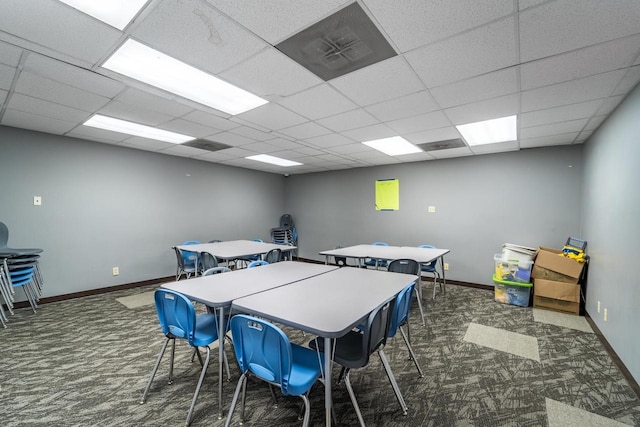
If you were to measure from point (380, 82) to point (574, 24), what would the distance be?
1.27 metres

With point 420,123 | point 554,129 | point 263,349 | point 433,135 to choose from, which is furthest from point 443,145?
point 263,349

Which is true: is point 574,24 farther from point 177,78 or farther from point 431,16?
point 177,78

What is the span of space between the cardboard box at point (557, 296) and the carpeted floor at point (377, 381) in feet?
0.95

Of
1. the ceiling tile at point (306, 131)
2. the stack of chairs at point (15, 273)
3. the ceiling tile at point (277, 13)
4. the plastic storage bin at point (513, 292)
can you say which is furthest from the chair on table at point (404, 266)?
the stack of chairs at point (15, 273)

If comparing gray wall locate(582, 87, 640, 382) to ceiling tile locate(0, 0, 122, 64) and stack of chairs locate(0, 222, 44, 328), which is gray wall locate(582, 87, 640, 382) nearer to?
ceiling tile locate(0, 0, 122, 64)

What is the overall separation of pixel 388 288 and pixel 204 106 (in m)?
2.71

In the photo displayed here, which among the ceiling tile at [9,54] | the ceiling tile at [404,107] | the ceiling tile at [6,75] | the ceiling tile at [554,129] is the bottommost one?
the ceiling tile at [554,129]

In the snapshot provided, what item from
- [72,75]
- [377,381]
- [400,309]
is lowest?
[377,381]

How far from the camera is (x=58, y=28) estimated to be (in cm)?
176

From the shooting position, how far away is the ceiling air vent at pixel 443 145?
13.9ft

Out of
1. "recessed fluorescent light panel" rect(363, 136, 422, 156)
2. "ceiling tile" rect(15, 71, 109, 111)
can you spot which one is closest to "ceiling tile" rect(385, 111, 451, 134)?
"recessed fluorescent light panel" rect(363, 136, 422, 156)

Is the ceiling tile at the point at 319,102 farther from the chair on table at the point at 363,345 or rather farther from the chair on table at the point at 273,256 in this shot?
the chair on table at the point at 273,256

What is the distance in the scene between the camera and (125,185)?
491 cm

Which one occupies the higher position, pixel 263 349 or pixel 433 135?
pixel 433 135
